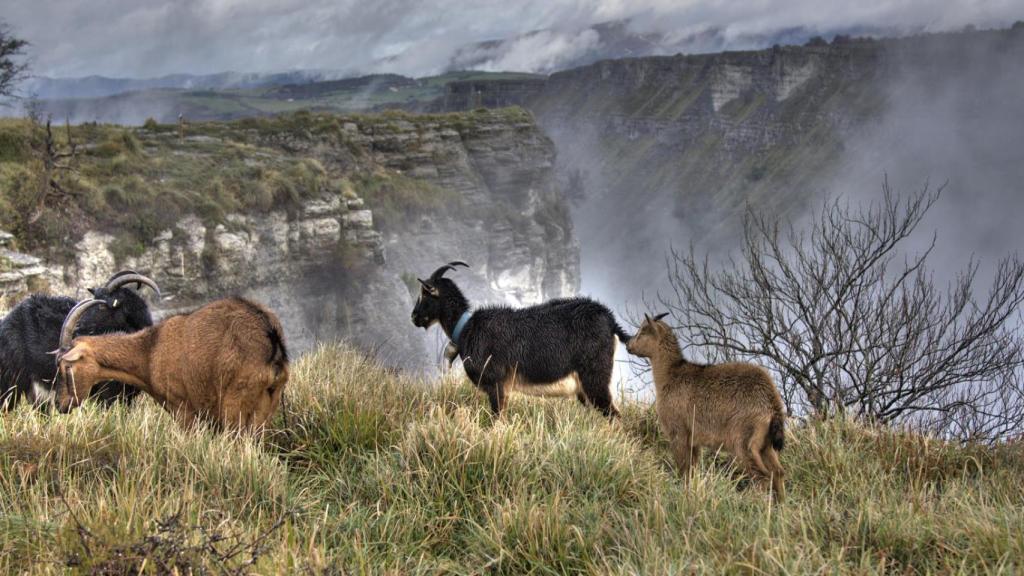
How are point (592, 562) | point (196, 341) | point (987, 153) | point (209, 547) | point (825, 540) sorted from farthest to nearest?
1. point (987, 153)
2. point (196, 341)
3. point (825, 540)
4. point (592, 562)
5. point (209, 547)

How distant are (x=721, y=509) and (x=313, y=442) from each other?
11.0ft

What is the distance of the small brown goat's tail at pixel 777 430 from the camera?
20.0 ft

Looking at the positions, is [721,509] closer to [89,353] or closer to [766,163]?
[89,353]

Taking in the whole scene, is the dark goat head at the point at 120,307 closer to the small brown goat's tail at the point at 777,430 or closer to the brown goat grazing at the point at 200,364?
the brown goat grazing at the point at 200,364

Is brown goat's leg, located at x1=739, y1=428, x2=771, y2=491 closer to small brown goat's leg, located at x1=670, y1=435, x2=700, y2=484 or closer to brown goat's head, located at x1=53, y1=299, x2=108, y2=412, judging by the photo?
small brown goat's leg, located at x1=670, y1=435, x2=700, y2=484

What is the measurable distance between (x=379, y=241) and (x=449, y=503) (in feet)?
160

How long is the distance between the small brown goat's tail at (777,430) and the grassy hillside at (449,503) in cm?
45

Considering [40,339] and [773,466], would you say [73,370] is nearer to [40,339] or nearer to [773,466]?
[40,339]

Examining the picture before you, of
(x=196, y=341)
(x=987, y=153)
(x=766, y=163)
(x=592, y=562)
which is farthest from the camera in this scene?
(x=766, y=163)

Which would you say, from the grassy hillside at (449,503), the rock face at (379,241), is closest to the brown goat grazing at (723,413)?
the grassy hillside at (449,503)

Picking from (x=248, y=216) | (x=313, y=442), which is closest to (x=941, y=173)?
(x=248, y=216)

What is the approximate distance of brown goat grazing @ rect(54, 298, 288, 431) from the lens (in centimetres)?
629

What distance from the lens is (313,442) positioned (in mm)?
6691

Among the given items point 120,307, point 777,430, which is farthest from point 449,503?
point 120,307
